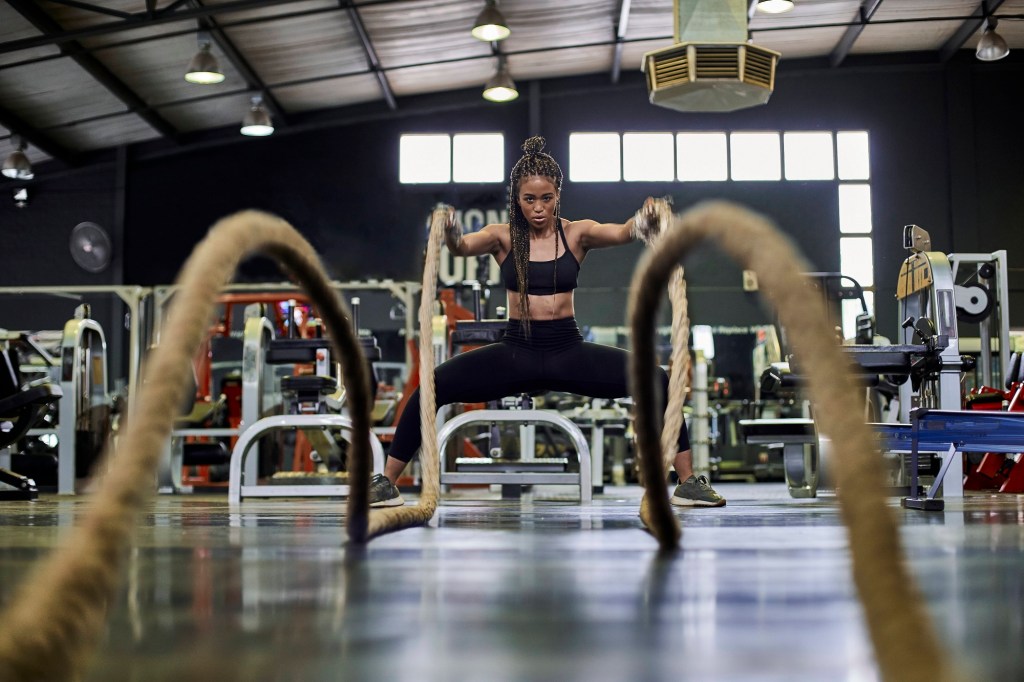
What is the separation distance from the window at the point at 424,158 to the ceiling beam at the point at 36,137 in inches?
162

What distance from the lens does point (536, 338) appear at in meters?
3.17

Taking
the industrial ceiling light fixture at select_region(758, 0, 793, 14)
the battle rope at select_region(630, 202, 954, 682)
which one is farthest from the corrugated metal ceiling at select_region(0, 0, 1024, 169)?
the battle rope at select_region(630, 202, 954, 682)

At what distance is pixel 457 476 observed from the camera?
15.2 feet

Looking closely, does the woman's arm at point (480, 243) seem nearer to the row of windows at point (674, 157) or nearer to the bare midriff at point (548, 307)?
the bare midriff at point (548, 307)

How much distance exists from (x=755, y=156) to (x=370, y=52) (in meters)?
4.83

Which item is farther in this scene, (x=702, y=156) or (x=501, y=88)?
(x=702, y=156)

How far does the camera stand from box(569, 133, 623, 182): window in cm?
1288

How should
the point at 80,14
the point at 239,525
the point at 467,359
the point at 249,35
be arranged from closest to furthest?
1. the point at 239,525
2. the point at 467,359
3. the point at 80,14
4. the point at 249,35

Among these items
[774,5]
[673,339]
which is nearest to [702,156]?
[774,5]

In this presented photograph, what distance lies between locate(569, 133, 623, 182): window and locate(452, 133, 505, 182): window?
2.89ft

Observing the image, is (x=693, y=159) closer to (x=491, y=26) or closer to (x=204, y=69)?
(x=491, y=26)

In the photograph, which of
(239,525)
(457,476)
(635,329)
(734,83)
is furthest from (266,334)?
(635,329)

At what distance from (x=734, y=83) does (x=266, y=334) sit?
3.69 m

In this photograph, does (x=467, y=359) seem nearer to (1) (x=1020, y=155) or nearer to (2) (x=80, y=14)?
(2) (x=80, y=14)
